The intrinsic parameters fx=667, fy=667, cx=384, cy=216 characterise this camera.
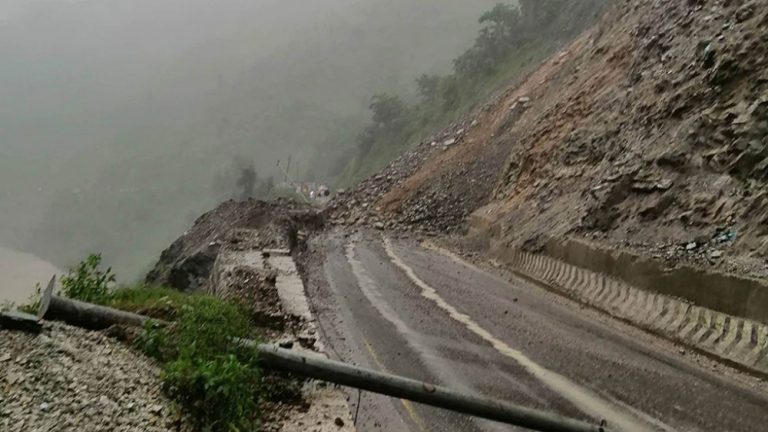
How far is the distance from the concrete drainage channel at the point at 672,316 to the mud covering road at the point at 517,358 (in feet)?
1.04

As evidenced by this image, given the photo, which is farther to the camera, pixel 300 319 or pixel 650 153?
pixel 650 153

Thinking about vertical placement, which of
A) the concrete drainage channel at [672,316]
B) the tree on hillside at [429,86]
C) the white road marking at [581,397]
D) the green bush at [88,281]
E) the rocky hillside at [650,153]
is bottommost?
the green bush at [88,281]

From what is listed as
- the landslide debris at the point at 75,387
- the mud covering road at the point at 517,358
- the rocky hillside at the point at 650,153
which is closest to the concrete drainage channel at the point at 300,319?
the mud covering road at the point at 517,358

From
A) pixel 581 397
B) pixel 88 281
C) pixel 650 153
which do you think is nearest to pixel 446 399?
pixel 581 397

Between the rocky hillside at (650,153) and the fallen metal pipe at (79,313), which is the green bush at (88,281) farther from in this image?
the rocky hillside at (650,153)

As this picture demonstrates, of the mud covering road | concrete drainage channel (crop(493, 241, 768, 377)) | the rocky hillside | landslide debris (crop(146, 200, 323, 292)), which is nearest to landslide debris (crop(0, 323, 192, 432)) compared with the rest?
the mud covering road

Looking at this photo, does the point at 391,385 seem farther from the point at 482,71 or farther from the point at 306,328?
the point at 482,71

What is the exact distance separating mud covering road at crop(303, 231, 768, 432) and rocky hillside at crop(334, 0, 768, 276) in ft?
6.77

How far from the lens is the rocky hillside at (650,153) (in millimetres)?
11000

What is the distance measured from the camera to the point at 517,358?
832 cm

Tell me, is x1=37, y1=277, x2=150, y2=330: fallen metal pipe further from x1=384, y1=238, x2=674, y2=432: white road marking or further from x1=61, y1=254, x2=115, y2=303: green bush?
x1=384, y1=238, x2=674, y2=432: white road marking

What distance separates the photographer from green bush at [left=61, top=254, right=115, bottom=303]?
270 inches

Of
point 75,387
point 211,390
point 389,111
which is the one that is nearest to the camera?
point 75,387

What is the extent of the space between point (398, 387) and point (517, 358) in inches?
145
